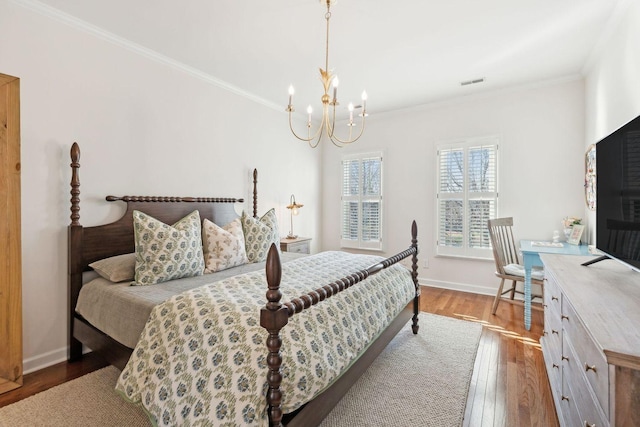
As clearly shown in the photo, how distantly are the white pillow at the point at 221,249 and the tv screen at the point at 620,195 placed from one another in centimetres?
272

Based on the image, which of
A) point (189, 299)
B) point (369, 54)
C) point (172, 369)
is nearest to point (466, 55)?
point (369, 54)

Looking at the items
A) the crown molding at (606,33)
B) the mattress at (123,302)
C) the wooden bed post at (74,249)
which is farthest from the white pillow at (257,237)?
the crown molding at (606,33)

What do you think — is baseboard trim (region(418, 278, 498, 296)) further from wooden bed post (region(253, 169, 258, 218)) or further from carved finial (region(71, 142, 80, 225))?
carved finial (region(71, 142, 80, 225))

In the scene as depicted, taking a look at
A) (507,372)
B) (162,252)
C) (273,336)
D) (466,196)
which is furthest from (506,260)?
(162,252)

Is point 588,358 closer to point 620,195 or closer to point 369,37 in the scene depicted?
point 620,195

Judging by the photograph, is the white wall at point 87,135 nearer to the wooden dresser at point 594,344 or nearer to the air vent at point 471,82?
the air vent at point 471,82

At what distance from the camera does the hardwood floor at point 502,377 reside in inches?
70.6

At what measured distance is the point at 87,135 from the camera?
2.53 meters

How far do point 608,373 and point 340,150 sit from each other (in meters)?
4.56

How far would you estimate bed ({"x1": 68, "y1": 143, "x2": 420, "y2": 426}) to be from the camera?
4.07 feet

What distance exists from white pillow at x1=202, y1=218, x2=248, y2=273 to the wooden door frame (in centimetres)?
123

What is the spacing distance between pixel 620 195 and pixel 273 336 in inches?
78.7

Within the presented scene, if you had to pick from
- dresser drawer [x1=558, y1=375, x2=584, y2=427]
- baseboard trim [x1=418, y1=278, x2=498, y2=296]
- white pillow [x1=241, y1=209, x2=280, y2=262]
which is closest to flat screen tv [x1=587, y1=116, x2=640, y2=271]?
dresser drawer [x1=558, y1=375, x2=584, y2=427]

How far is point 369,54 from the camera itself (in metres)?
2.94
